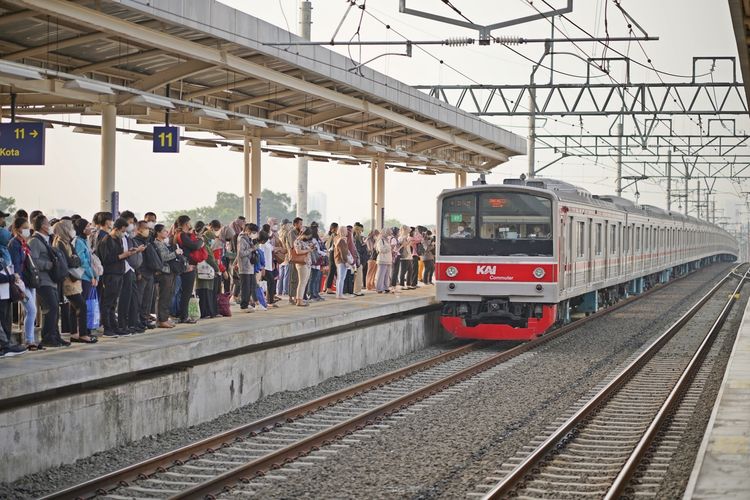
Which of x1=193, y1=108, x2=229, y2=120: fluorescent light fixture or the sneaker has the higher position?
x1=193, y1=108, x2=229, y2=120: fluorescent light fixture

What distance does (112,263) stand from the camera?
1206cm

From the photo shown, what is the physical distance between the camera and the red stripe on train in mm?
17828

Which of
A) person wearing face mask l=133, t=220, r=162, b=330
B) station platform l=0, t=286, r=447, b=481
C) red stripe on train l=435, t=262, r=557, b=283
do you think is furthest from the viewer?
red stripe on train l=435, t=262, r=557, b=283

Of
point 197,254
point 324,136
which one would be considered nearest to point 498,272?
point 324,136

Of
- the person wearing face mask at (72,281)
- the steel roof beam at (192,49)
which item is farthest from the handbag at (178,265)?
the steel roof beam at (192,49)

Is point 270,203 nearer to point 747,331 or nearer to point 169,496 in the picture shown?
point 747,331

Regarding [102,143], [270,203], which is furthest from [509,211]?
[270,203]

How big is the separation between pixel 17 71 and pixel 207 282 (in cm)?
486

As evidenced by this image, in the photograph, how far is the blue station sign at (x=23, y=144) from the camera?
46.5 ft

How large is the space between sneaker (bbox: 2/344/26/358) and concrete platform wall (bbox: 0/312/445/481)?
0.95 metres

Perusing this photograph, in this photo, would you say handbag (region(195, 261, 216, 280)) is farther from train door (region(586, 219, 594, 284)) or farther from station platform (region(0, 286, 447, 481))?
train door (region(586, 219, 594, 284))

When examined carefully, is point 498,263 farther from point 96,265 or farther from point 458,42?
point 96,265

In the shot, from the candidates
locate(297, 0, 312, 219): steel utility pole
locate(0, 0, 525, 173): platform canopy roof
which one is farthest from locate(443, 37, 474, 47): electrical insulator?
locate(297, 0, 312, 219): steel utility pole

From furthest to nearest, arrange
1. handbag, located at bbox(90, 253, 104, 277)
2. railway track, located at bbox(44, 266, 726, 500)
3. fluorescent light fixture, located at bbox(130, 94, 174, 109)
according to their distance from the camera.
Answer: fluorescent light fixture, located at bbox(130, 94, 174, 109), handbag, located at bbox(90, 253, 104, 277), railway track, located at bbox(44, 266, 726, 500)
